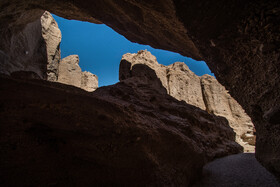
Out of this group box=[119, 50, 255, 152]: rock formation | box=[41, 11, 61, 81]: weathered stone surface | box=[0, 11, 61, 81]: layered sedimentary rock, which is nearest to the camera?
box=[0, 11, 61, 81]: layered sedimentary rock

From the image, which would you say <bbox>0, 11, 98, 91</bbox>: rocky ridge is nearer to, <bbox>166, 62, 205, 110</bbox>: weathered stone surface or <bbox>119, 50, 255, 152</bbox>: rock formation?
<bbox>119, 50, 255, 152</bbox>: rock formation

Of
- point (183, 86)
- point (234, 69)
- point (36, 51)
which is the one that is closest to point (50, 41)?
point (36, 51)

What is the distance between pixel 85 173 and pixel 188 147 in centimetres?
201

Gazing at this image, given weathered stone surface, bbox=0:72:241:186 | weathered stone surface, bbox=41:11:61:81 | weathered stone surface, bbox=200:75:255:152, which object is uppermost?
weathered stone surface, bbox=41:11:61:81

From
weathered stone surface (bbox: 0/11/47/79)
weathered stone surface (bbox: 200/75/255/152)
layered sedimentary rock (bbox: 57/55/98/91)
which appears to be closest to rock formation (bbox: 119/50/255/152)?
weathered stone surface (bbox: 200/75/255/152)

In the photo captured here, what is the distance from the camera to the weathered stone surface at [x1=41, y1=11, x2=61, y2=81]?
33.1 ft

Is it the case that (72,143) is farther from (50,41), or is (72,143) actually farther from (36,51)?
(50,41)

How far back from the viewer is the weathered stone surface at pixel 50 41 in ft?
33.1

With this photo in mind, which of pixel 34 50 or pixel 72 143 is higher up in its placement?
pixel 34 50

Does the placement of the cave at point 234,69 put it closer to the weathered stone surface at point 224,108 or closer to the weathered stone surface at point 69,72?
the weathered stone surface at point 69,72

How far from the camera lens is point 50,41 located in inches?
413

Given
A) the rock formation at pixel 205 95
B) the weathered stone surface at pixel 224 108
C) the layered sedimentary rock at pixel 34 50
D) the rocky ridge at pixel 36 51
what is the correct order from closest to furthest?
the layered sedimentary rock at pixel 34 50, the rocky ridge at pixel 36 51, the rock formation at pixel 205 95, the weathered stone surface at pixel 224 108

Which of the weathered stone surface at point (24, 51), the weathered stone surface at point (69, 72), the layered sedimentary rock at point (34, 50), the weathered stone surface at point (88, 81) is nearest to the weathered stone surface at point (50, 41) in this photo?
the layered sedimentary rock at point (34, 50)

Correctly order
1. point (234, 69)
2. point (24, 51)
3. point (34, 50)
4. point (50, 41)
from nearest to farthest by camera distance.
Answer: point (234, 69) < point (24, 51) < point (34, 50) < point (50, 41)
